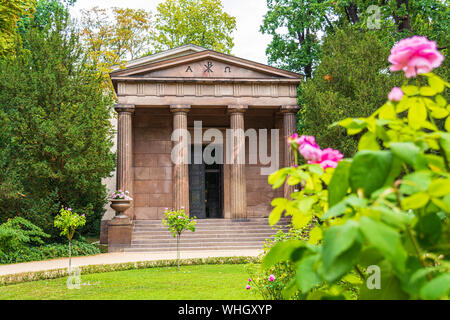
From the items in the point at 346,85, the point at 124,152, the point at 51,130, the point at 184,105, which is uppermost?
the point at 346,85

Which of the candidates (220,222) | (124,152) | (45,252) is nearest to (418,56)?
(45,252)

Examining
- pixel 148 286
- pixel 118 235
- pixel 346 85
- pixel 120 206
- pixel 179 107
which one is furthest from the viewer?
pixel 179 107

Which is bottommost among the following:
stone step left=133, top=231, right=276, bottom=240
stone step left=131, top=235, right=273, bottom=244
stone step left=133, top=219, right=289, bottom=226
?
stone step left=131, top=235, right=273, bottom=244

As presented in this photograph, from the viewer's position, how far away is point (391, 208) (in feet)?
4.81

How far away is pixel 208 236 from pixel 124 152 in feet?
20.5

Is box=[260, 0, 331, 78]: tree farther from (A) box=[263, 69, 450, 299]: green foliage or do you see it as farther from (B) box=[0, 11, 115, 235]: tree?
(A) box=[263, 69, 450, 299]: green foliage

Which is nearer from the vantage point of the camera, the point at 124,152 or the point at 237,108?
the point at 124,152

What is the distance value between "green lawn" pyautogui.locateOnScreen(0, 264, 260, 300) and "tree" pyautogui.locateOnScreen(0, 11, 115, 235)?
7157mm

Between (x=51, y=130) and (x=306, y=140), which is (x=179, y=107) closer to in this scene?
(x=51, y=130)

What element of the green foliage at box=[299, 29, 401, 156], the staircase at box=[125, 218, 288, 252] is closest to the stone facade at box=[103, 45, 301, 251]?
the staircase at box=[125, 218, 288, 252]

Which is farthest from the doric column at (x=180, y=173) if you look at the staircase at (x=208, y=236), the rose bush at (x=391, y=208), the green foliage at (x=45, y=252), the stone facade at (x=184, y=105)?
the rose bush at (x=391, y=208)

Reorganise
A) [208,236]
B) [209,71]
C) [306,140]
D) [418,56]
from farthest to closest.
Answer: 1. [209,71]
2. [208,236]
3. [306,140]
4. [418,56]

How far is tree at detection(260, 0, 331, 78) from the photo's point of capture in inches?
1136
